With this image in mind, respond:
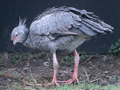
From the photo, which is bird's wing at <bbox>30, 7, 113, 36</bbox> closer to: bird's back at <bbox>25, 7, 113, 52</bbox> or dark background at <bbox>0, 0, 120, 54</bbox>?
bird's back at <bbox>25, 7, 113, 52</bbox>

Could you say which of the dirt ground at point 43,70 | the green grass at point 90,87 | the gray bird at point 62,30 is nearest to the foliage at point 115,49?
the dirt ground at point 43,70

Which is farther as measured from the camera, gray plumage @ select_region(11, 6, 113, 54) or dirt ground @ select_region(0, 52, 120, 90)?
dirt ground @ select_region(0, 52, 120, 90)

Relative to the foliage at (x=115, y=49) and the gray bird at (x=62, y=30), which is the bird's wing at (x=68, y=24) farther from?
the foliage at (x=115, y=49)

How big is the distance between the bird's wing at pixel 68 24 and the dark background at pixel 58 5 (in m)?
1.91

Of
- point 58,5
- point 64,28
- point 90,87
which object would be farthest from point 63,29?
point 58,5

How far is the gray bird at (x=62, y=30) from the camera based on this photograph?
3861 mm

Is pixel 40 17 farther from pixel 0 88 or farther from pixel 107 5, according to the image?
pixel 107 5

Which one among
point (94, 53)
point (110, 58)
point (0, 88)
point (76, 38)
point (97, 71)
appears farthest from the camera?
point (94, 53)

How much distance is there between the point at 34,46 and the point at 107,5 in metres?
2.70

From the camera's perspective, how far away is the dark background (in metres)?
5.98

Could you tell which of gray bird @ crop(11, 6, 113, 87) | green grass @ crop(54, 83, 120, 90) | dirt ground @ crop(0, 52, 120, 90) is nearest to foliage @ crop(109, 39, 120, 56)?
dirt ground @ crop(0, 52, 120, 90)

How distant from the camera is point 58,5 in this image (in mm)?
6027

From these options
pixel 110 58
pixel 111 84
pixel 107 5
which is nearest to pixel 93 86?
pixel 111 84

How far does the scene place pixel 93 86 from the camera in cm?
372
